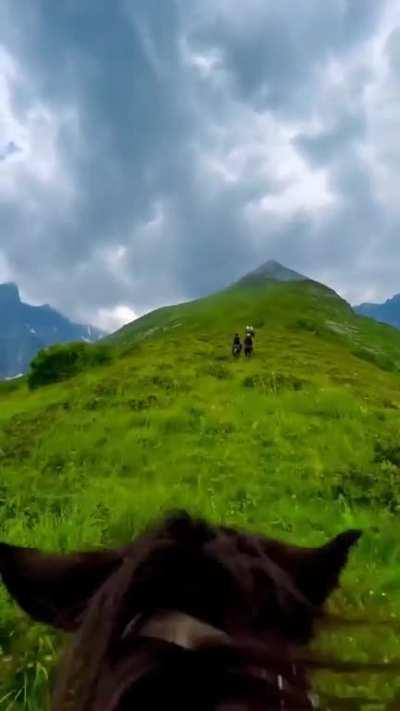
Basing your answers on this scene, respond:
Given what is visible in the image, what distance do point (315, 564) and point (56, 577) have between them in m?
0.63

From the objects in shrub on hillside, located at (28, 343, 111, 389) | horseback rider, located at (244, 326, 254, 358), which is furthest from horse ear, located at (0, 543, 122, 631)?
shrub on hillside, located at (28, 343, 111, 389)

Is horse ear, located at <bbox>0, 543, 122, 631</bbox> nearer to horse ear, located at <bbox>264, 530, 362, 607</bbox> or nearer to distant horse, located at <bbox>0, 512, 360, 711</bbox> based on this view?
distant horse, located at <bbox>0, 512, 360, 711</bbox>

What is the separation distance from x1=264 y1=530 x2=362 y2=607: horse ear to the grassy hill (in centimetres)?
8

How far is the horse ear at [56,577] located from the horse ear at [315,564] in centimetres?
42

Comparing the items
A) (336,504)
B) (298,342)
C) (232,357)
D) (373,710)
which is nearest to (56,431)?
(336,504)

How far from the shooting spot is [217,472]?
1717 centimetres

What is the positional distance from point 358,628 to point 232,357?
47.6m

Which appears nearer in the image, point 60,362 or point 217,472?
point 217,472

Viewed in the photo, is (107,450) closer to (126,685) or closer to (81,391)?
(81,391)

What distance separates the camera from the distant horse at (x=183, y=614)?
1.36m

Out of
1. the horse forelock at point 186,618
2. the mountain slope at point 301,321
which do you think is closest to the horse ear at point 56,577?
the horse forelock at point 186,618

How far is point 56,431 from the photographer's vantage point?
23.6 m

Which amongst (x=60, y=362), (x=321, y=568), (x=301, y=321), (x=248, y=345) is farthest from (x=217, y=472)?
(x=301, y=321)

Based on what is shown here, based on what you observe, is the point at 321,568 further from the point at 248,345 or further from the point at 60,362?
the point at 60,362
